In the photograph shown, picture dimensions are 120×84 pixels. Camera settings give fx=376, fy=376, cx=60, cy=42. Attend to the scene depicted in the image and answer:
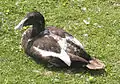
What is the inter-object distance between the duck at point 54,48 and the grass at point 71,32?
6.5 inches

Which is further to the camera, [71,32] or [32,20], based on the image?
[71,32]

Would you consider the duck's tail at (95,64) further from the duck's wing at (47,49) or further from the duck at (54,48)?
the duck's wing at (47,49)

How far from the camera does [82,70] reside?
6.86 meters

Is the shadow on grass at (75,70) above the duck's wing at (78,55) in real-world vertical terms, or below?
below

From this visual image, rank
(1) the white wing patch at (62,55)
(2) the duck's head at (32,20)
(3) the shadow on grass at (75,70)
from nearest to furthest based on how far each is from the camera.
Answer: (1) the white wing patch at (62,55) < (3) the shadow on grass at (75,70) < (2) the duck's head at (32,20)

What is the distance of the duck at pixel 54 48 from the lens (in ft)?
22.0

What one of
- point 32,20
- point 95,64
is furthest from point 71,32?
point 95,64

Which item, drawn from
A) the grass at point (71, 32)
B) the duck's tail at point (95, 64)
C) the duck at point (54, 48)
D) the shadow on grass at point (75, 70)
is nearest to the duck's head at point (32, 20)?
the duck at point (54, 48)

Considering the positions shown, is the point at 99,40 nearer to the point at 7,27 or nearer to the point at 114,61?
the point at 114,61

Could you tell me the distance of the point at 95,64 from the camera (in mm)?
6801

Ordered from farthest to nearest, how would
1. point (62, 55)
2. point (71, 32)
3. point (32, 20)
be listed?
point (71, 32), point (32, 20), point (62, 55)

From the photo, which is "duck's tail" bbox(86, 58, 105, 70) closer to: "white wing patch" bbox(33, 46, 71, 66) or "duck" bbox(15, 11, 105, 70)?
"duck" bbox(15, 11, 105, 70)

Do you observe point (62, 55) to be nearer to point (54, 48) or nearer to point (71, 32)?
point (54, 48)

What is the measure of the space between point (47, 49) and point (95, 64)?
2.98 feet
